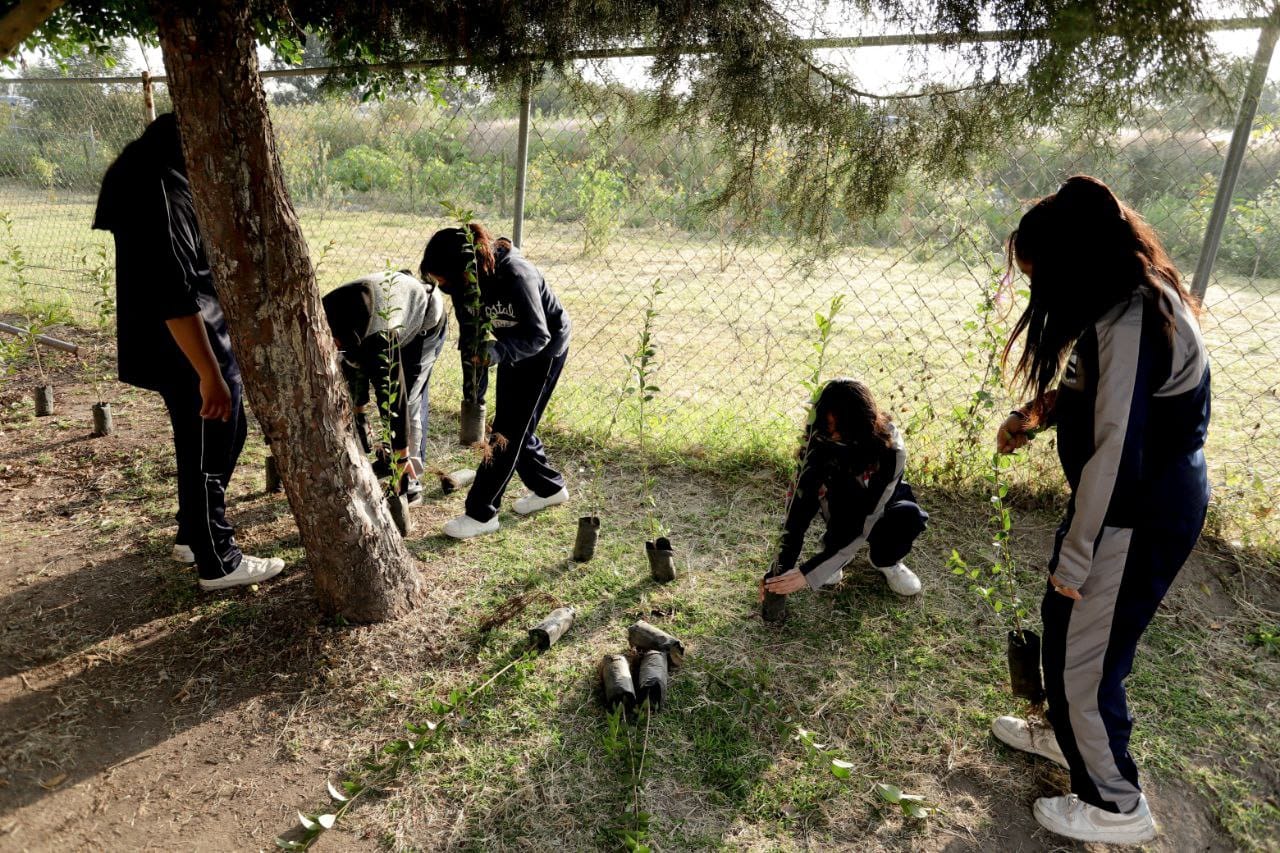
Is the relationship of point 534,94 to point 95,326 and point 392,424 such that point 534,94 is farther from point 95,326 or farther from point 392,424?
point 95,326

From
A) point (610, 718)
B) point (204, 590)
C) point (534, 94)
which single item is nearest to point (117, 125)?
point (534, 94)

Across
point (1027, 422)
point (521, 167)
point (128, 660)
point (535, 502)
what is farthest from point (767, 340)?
point (128, 660)

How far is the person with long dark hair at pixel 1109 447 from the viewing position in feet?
A: 5.75

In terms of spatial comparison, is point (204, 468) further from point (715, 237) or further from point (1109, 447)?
point (1109, 447)

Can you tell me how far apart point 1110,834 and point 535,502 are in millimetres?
2675

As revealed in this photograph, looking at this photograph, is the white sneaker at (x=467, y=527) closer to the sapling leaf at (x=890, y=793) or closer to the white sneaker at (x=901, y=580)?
the white sneaker at (x=901, y=580)

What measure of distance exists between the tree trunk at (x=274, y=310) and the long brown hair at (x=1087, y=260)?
2.14 meters

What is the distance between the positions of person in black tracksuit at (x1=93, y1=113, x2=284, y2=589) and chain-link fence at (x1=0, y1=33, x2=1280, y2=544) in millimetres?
854

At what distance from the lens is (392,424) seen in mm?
3686

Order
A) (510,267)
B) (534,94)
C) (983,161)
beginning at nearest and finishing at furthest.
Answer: (983,161) < (510,267) < (534,94)

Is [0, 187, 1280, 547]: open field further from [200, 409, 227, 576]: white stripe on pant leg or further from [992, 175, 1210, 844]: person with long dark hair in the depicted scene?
[992, 175, 1210, 844]: person with long dark hair

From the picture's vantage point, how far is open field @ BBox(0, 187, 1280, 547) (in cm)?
367

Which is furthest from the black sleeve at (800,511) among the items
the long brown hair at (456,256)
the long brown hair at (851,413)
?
the long brown hair at (456,256)

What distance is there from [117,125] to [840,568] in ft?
25.9
